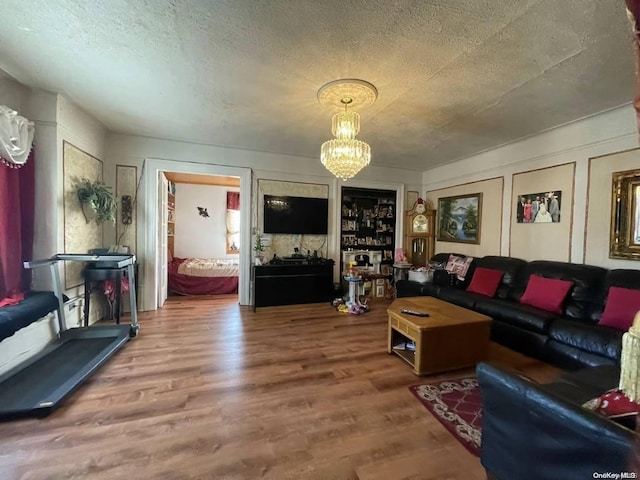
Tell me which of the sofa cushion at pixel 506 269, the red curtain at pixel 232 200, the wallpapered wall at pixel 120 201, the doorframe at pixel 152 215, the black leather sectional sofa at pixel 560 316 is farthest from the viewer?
the red curtain at pixel 232 200

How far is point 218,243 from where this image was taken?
686cm

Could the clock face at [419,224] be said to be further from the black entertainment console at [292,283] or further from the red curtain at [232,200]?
the red curtain at [232,200]

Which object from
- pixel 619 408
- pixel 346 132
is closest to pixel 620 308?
pixel 619 408

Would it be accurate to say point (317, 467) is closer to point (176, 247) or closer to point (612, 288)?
point (612, 288)

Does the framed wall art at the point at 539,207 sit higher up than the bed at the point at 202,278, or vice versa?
the framed wall art at the point at 539,207

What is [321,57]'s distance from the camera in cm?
203

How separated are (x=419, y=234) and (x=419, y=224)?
21 cm

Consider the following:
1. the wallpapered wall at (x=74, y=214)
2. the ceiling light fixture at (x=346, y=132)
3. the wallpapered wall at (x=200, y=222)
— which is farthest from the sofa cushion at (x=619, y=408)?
the wallpapered wall at (x=200, y=222)

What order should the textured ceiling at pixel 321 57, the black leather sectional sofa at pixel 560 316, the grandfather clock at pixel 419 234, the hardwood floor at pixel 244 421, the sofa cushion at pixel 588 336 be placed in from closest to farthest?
the hardwood floor at pixel 244 421 < the textured ceiling at pixel 321 57 < the sofa cushion at pixel 588 336 < the black leather sectional sofa at pixel 560 316 < the grandfather clock at pixel 419 234

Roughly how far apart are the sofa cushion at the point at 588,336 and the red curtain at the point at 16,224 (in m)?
5.17

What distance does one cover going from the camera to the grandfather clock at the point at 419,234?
213 inches

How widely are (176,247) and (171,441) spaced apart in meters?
5.70

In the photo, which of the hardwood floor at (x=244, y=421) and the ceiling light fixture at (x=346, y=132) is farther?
the ceiling light fixture at (x=346, y=132)

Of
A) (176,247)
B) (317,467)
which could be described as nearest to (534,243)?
(317,467)
